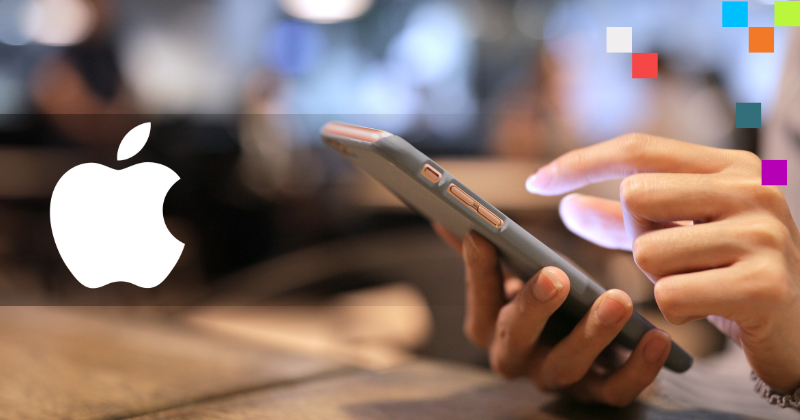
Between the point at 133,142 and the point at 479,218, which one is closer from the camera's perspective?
the point at 479,218

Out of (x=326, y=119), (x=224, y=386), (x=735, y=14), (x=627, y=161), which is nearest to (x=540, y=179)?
(x=627, y=161)

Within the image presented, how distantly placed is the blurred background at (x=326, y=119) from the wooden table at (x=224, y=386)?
90 mm

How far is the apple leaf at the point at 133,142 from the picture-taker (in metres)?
0.46

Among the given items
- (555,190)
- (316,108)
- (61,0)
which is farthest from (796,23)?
(316,108)

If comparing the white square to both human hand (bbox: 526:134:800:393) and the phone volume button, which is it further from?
the phone volume button

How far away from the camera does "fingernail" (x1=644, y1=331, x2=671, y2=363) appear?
1.16 ft

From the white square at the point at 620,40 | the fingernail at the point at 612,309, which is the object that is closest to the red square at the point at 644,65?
the white square at the point at 620,40

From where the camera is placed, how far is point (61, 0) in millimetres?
2871

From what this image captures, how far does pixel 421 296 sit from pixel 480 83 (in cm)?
431

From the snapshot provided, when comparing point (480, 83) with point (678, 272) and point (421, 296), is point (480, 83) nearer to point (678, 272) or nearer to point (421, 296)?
point (421, 296)

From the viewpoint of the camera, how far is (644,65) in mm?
459

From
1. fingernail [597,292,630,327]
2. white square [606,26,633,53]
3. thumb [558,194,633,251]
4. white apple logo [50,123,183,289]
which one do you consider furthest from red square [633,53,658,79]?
white apple logo [50,123,183,289]

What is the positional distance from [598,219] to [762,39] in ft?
0.64

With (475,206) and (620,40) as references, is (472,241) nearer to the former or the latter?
(475,206)
